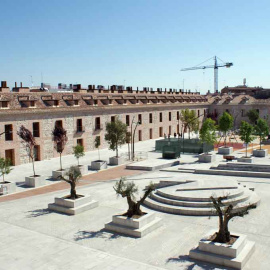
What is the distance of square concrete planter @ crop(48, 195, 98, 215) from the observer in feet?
59.2

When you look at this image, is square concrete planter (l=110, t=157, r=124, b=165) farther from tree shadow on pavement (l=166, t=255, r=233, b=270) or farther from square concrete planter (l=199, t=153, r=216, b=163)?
tree shadow on pavement (l=166, t=255, r=233, b=270)

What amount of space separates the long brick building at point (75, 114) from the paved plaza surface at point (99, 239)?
23.4 ft

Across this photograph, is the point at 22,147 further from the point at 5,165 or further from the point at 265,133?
the point at 265,133

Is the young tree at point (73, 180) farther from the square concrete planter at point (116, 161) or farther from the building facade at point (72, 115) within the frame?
the square concrete planter at point (116, 161)

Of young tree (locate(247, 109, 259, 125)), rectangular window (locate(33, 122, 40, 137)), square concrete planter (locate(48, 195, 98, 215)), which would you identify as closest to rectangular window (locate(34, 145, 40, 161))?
rectangular window (locate(33, 122, 40, 137))

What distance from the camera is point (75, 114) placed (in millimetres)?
39562

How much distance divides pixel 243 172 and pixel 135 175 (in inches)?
332

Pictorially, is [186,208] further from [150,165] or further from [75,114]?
[75,114]

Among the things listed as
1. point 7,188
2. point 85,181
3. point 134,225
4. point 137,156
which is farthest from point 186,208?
point 137,156

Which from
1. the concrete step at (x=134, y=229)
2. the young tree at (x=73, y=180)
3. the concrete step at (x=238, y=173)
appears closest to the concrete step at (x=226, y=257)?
the concrete step at (x=134, y=229)

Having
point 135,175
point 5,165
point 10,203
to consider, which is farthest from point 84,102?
point 10,203

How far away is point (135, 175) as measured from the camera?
1126 inches

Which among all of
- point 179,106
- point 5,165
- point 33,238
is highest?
point 179,106

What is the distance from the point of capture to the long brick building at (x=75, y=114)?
32875 millimetres
